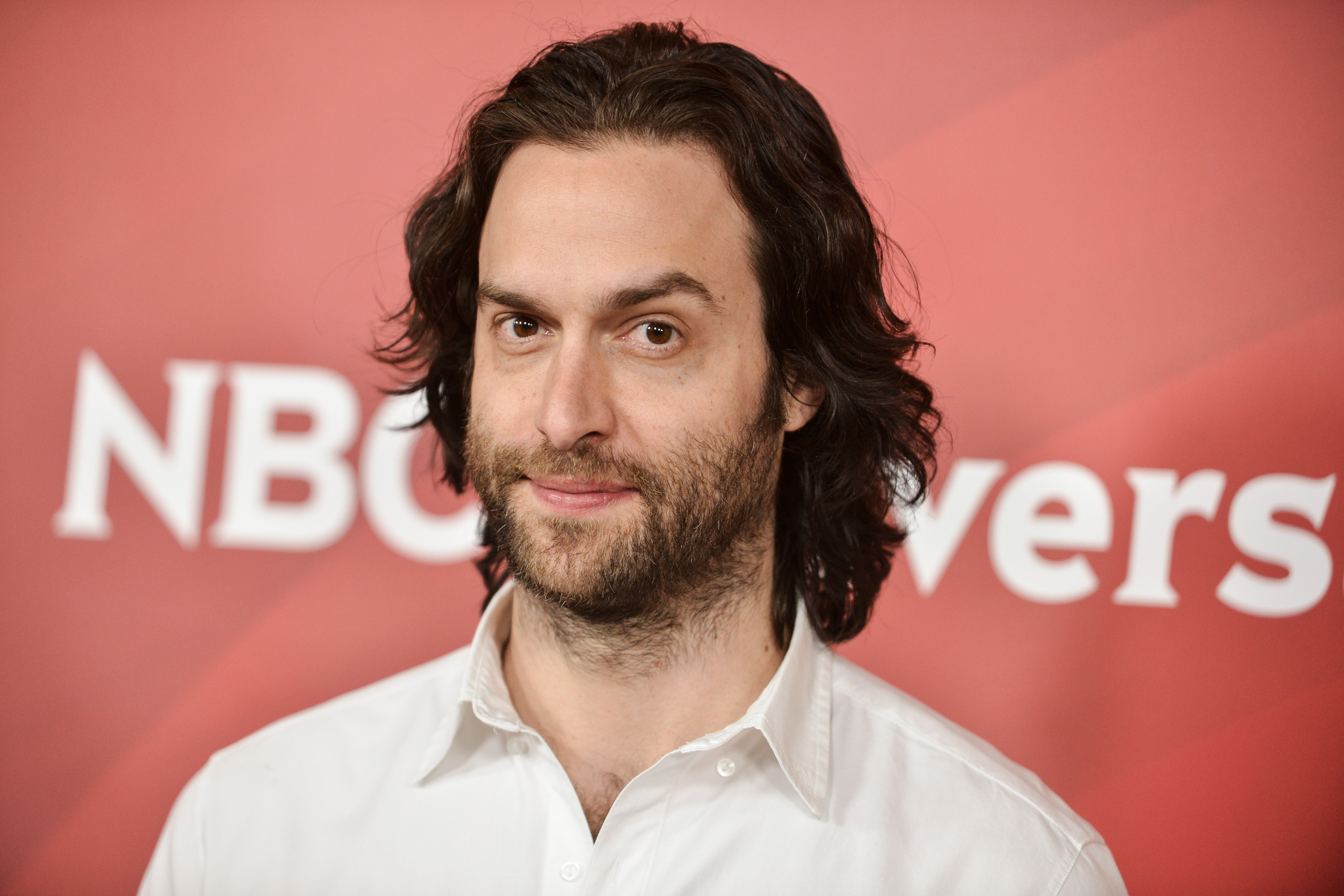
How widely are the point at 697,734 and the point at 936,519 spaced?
2.93 feet

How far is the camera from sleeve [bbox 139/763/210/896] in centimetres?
134

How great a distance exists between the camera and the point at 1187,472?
1.95 meters

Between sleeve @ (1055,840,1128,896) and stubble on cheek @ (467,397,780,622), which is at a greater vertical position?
stubble on cheek @ (467,397,780,622)

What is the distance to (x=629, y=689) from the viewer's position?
1.31 metres

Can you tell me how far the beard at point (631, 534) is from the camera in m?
1.25

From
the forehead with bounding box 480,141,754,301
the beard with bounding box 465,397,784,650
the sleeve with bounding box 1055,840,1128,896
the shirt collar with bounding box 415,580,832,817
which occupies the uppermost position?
the forehead with bounding box 480,141,754,301

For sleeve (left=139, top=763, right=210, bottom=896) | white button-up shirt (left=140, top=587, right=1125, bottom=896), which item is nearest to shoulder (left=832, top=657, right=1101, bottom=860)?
white button-up shirt (left=140, top=587, right=1125, bottom=896)

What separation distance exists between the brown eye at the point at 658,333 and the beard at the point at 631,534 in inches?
5.6

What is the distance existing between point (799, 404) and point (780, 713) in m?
0.50

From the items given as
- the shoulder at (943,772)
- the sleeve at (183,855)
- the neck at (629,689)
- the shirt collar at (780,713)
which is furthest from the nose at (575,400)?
the sleeve at (183,855)

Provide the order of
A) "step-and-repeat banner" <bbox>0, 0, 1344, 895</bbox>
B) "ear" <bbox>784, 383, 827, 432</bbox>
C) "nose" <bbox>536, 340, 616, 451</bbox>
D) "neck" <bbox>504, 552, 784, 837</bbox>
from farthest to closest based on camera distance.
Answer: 1. "step-and-repeat banner" <bbox>0, 0, 1344, 895</bbox>
2. "ear" <bbox>784, 383, 827, 432</bbox>
3. "neck" <bbox>504, 552, 784, 837</bbox>
4. "nose" <bbox>536, 340, 616, 451</bbox>

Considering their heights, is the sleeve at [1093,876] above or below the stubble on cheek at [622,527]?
below

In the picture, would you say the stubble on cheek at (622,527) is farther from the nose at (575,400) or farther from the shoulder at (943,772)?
the shoulder at (943,772)

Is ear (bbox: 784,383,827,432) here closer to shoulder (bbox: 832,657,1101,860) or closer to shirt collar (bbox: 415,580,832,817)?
shirt collar (bbox: 415,580,832,817)
